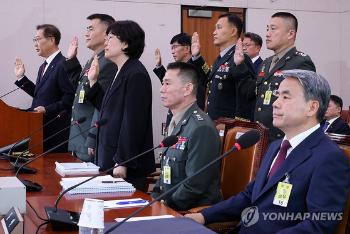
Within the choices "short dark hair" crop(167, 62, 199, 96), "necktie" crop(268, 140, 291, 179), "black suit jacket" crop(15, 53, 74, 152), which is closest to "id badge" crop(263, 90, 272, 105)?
"short dark hair" crop(167, 62, 199, 96)

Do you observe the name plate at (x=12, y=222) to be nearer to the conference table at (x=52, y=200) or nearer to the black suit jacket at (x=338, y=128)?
the conference table at (x=52, y=200)

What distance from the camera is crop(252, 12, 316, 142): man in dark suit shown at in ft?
10.7

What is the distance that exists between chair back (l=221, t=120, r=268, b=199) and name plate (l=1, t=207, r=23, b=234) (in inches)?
48.2

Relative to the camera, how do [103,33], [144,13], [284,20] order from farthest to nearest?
[144,13] → [103,33] → [284,20]

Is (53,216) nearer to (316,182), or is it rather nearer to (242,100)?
(316,182)

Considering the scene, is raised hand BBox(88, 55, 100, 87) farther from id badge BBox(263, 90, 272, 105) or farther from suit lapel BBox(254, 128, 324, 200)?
suit lapel BBox(254, 128, 324, 200)

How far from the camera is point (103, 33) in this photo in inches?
147

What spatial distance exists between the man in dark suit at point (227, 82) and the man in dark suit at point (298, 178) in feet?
5.38

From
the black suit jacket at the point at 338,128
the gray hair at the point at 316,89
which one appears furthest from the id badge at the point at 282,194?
the black suit jacket at the point at 338,128

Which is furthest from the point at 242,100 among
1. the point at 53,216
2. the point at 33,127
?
the point at 53,216

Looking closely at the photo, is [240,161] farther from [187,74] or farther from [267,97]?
[267,97]

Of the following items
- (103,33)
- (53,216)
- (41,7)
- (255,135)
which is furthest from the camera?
(41,7)

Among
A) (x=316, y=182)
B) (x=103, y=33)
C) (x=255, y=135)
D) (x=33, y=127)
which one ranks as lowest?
(x=33, y=127)

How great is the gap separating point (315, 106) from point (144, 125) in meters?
1.24
